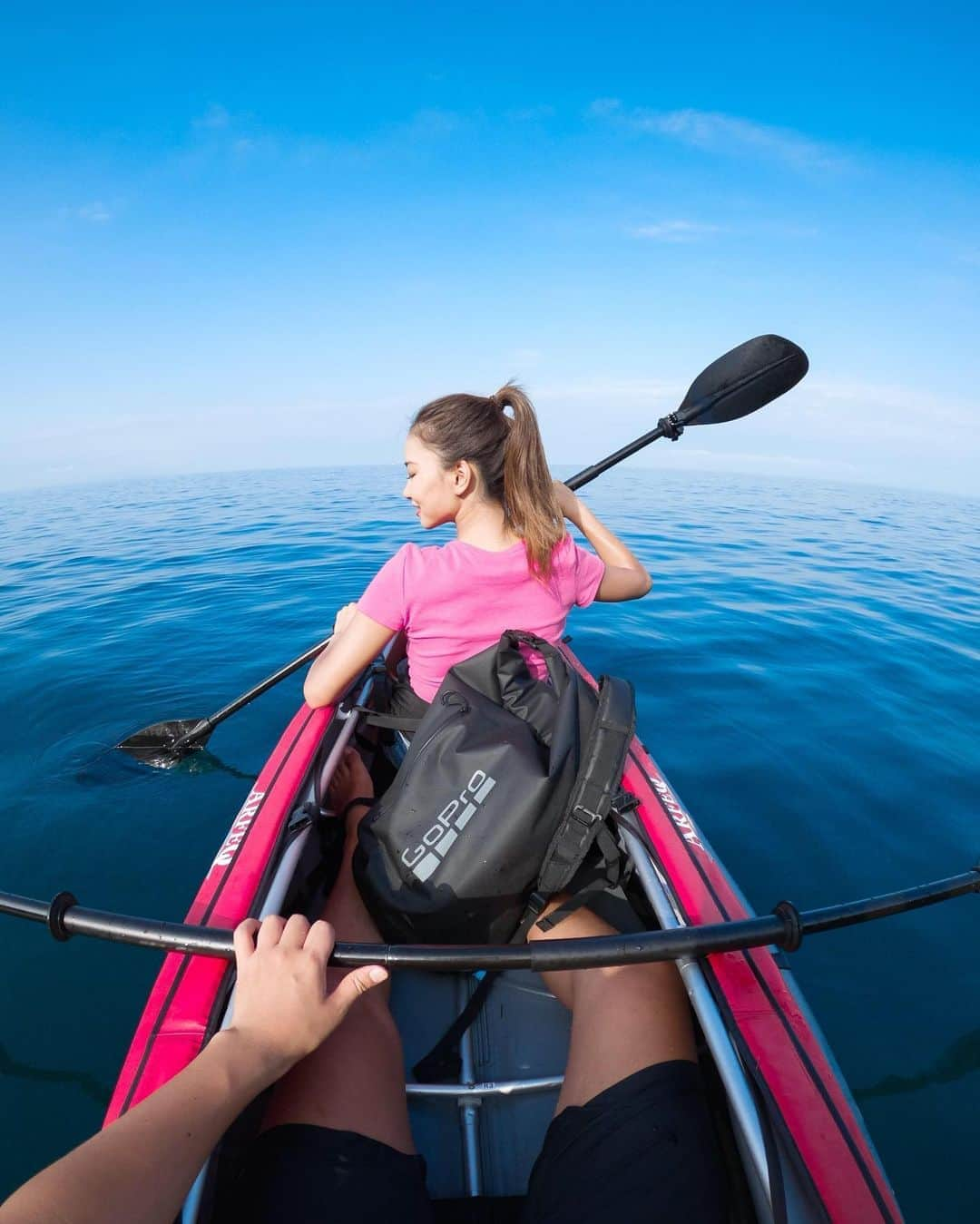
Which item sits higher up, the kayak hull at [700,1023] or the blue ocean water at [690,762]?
the kayak hull at [700,1023]

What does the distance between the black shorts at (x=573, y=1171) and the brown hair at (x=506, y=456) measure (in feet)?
5.14

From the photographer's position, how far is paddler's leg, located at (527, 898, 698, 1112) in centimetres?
142

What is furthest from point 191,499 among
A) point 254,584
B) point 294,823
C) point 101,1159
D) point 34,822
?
point 101,1159

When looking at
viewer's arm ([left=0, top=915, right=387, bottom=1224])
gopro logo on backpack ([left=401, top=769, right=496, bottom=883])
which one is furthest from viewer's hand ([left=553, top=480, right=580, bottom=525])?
viewer's arm ([left=0, top=915, right=387, bottom=1224])

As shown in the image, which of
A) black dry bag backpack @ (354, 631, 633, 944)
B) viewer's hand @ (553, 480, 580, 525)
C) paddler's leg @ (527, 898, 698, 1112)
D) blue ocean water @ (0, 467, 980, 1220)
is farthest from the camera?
viewer's hand @ (553, 480, 580, 525)

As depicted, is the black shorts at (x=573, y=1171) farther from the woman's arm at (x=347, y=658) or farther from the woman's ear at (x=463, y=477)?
the woman's ear at (x=463, y=477)

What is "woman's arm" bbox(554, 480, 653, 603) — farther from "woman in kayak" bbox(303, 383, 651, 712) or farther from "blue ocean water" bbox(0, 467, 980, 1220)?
"blue ocean water" bbox(0, 467, 980, 1220)

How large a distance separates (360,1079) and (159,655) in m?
5.76

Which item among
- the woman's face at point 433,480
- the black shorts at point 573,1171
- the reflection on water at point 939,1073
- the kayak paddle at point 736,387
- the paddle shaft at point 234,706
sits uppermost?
the kayak paddle at point 736,387

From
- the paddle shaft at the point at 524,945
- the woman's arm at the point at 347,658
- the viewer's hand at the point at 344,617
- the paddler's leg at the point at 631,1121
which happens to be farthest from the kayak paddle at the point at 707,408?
the paddler's leg at the point at 631,1121

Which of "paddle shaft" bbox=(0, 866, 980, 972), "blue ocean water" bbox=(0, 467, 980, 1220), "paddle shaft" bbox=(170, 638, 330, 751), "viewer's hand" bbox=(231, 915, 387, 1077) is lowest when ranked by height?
"blue ocean water" bbox=(0, 467, 980, 1220)

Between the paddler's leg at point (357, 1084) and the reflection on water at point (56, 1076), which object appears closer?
the paddler's leg at point (357, 1084)

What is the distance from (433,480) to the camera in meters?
2.27

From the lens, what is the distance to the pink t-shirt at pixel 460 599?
213cm
